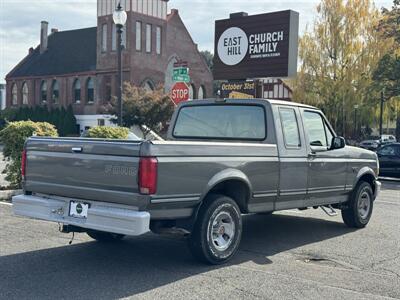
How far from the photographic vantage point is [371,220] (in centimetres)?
980

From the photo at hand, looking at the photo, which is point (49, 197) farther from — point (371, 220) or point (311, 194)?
point (371, 220)

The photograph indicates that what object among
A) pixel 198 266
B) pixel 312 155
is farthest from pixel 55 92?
pixel 198 266

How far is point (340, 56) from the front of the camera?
122 feet

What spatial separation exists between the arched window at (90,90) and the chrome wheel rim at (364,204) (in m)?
42.1

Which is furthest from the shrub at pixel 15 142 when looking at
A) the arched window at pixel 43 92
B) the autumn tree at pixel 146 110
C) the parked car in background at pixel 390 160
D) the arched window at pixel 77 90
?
the arched window at pixel 43 92

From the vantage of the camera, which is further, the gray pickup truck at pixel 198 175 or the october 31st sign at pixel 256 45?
the october 31st sign at pixel 256 45

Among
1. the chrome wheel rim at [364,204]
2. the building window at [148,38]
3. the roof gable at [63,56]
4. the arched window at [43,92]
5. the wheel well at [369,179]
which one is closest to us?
the chrome wheel rim at [364,204]

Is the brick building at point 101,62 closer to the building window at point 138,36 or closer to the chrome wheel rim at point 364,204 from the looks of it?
the building window at point 138,36

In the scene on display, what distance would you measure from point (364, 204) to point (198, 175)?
4271 mm

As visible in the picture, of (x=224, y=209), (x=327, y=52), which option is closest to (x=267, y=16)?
(x=327, y=52)

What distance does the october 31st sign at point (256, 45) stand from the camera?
75.8ft

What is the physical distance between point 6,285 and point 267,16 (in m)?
20.1

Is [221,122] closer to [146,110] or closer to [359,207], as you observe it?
[359,207]

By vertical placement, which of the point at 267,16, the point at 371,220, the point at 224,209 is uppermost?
the point at 267,16
